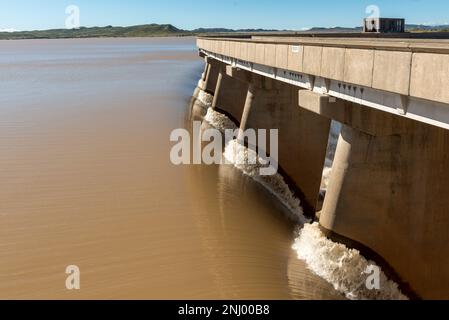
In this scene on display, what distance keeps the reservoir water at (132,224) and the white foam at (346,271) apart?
12.8 inches

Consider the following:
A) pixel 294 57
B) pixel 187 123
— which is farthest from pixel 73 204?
pixel 187 123

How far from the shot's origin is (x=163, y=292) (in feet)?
32.1

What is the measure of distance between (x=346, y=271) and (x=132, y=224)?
230 inches

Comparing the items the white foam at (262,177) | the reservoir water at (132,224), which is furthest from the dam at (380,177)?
the white foam at (262,177)

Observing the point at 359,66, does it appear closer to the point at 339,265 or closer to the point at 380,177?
the point at 380,177

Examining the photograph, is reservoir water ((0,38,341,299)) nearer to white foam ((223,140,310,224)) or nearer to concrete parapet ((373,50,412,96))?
white foam ((223,140,310,224))

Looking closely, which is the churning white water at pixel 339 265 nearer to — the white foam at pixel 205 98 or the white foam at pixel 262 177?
the white foam at pixel 262 177

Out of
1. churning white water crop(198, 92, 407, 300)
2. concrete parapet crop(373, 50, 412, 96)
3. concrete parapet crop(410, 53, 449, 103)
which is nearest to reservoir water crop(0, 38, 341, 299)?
churning white water crop(198, 92, 407, 300)

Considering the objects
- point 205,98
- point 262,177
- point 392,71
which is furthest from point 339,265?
point 205,98

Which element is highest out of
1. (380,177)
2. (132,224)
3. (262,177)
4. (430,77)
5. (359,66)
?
(359,66)

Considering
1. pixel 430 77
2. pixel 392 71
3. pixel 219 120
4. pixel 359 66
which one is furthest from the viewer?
pixel 219 120

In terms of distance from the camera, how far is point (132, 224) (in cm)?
1299

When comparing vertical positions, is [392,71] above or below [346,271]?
above

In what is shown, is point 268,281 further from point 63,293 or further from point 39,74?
point 39,74
